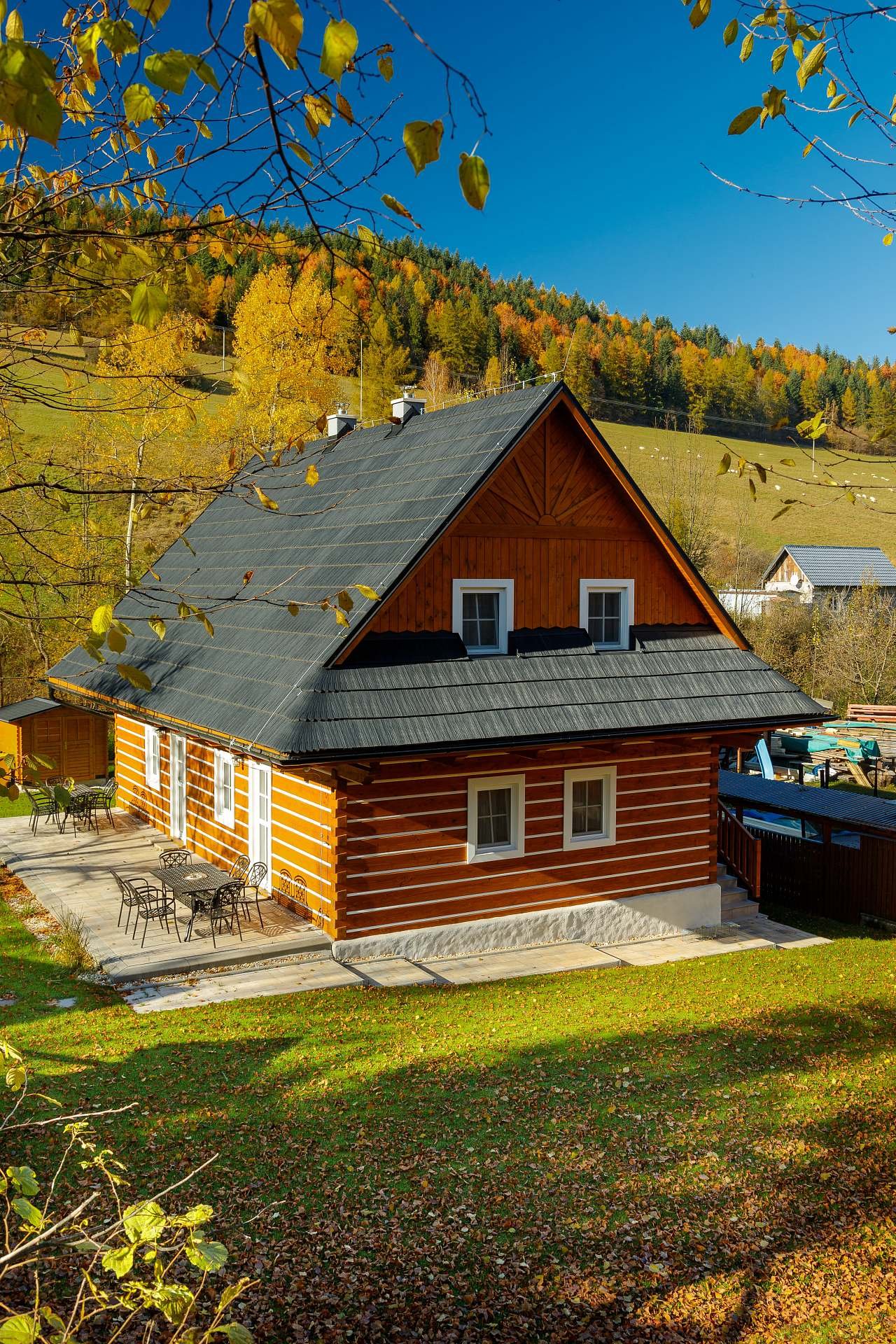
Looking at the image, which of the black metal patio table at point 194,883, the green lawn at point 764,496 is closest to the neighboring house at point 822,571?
the green lawn at point 764,496

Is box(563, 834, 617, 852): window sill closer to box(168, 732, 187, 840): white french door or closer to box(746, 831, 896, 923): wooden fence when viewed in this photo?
box(746, 831, 896, 923): wooden fence

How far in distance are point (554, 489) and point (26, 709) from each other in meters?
15.5

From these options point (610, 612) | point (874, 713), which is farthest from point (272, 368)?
point (874, 713)

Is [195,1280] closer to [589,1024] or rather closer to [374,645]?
[589,1024]

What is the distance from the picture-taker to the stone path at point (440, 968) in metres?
12.1

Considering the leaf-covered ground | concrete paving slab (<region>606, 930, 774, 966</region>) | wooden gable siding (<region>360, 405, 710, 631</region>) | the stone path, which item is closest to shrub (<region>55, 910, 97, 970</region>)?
the leaf-covered ground

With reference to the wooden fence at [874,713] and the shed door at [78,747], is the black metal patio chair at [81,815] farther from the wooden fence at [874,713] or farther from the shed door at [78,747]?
the wooden fence at [874,713]

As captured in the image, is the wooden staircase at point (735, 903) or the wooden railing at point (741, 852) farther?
the wooden railing at point (741, 852)

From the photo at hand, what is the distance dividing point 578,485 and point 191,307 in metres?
Answer: 11.0

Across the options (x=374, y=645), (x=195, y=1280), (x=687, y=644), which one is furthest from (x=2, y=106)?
(x=687, y=644)

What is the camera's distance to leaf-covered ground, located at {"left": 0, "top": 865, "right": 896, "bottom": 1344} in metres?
6.34

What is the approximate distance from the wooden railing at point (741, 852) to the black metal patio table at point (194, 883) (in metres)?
8.99

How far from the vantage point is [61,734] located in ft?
84.3

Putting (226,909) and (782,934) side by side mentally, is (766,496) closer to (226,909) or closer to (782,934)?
(782,934)
